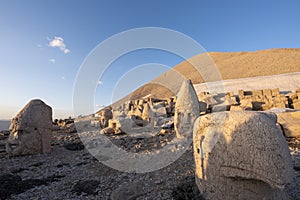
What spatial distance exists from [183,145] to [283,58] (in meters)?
61.1

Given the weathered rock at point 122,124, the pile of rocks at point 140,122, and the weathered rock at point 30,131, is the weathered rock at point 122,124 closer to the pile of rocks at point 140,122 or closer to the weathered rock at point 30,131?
the pile of rocks at point 140,122

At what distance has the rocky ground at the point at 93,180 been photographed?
4.00 m

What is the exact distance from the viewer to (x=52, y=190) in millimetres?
4934

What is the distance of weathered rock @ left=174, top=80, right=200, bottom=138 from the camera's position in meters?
9.63

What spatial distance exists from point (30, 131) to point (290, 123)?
466 inches

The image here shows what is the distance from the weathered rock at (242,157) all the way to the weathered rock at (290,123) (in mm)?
6170

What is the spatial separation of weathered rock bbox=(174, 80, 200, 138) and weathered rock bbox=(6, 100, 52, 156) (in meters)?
6.64

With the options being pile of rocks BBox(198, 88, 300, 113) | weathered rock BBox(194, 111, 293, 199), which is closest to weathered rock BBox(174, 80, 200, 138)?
pile of rocks BBox(198, 88, 300, 113)

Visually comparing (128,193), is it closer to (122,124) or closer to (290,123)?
(290,123)

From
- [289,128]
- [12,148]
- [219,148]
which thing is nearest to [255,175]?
[219,148]

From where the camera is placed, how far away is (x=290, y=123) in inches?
326

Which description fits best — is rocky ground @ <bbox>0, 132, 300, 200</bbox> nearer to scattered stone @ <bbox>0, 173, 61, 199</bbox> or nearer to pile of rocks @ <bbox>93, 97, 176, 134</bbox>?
scattered stone @ <bbox>0, 173, 61, 199</bbox>

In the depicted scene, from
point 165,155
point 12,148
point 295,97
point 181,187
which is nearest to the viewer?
point 181,187

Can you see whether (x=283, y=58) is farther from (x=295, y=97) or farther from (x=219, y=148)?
(x=219, y=148)
